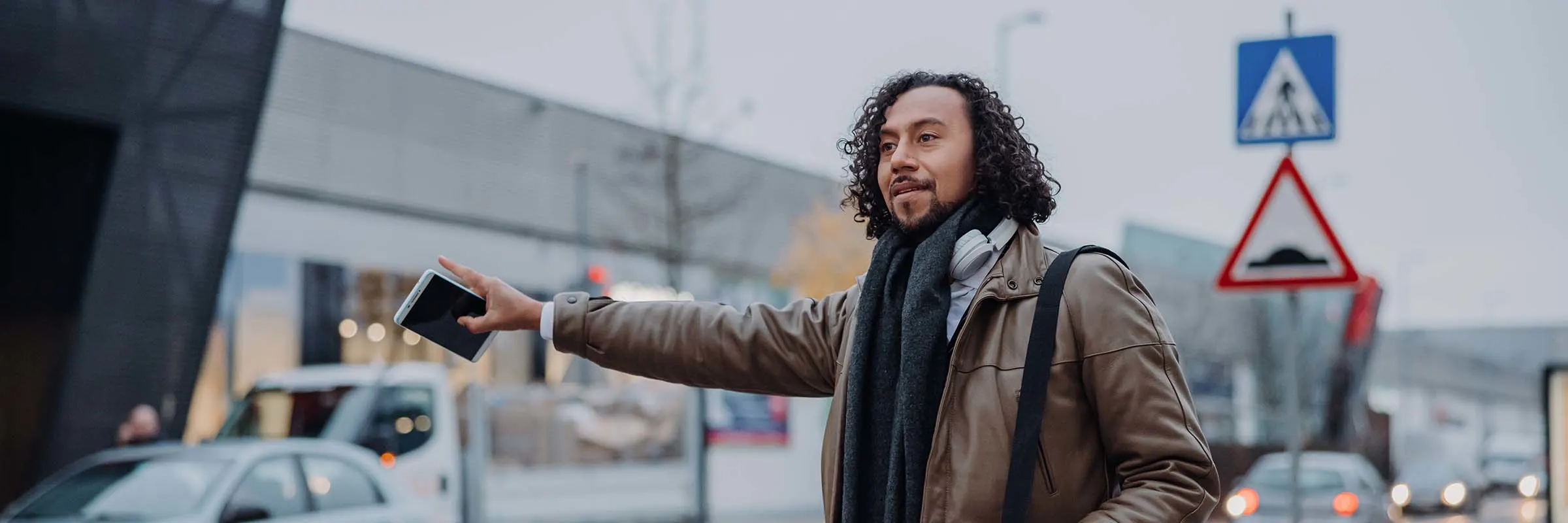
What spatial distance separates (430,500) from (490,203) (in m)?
13.7

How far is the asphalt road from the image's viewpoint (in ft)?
90.8

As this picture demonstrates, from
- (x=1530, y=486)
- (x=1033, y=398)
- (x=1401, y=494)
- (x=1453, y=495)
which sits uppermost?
(x=1033, y=398)

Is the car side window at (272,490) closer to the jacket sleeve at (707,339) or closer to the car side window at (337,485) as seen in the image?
the car side window at (337,485)

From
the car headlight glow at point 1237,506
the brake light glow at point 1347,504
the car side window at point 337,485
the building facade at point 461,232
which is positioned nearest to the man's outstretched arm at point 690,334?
the car side window at point 337,485

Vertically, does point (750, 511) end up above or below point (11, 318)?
below

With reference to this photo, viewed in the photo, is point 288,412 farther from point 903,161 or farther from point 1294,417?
point 903,161

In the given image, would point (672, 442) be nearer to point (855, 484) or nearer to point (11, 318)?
point (11, 318)

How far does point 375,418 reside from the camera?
13812 mm

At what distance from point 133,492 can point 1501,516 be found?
26188mm

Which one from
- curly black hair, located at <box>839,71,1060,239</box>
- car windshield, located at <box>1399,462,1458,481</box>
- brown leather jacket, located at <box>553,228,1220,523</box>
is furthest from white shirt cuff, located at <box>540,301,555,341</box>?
car windshield, located at <box>1399,462,1458,481</box>

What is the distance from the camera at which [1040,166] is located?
287cm

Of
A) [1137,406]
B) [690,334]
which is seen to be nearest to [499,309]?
[690,334]

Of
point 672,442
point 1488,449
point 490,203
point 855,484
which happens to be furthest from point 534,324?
point 1488,449

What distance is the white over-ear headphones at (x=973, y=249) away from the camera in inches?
105
